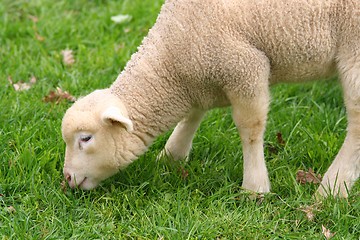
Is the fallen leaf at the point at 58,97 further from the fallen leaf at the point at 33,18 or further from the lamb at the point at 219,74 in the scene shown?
the fallen leaf at the point at 33,18

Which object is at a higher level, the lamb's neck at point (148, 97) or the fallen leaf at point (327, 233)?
the lamb's neck at point (148, 97)

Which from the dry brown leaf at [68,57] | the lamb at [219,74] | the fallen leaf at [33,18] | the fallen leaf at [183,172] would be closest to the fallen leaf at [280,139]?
the lamb at [219,74]

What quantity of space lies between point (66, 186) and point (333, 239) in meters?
1.74

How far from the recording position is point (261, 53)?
501 cm

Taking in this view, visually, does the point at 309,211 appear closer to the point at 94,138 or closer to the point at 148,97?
the point at 148,97

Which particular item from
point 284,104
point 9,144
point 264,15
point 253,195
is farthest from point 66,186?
point 284,104

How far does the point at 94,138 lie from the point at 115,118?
0.24 meters

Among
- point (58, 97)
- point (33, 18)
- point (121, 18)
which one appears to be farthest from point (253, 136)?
point (33, 18)

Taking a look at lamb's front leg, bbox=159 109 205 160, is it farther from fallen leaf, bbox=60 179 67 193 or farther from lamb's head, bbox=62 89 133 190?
fallen leaf, bbox=60 179 67 193

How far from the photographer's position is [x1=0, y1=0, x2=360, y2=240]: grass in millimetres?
4871

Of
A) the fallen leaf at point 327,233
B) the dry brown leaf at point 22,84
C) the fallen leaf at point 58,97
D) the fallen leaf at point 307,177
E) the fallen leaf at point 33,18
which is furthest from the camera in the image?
the fallen leaf at point 33,18

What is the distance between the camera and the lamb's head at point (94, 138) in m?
4.98

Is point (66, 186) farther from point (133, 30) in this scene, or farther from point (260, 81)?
point (133, 30)

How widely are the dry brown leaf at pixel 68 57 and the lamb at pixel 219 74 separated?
6.94 ft
